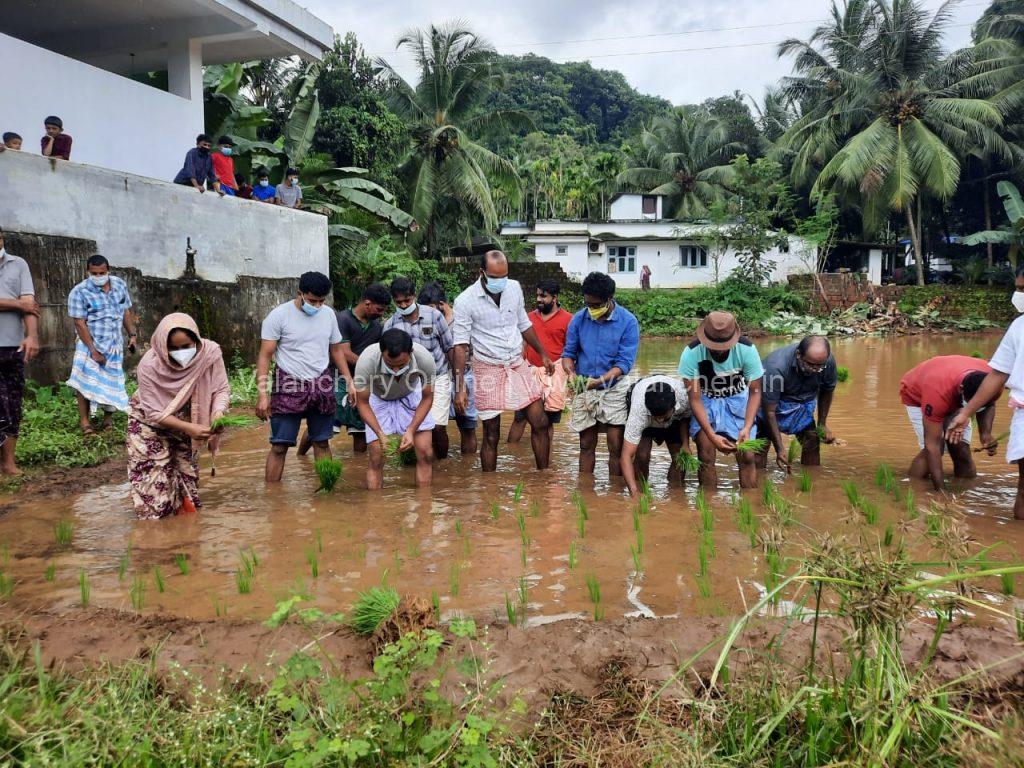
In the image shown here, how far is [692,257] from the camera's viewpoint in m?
36.7

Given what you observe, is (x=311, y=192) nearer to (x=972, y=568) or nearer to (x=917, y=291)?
(x=972, y=568)

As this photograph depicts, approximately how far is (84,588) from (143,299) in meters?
7.34

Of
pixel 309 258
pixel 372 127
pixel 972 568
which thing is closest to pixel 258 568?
pixel 972 568

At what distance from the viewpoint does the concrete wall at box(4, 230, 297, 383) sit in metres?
8.70

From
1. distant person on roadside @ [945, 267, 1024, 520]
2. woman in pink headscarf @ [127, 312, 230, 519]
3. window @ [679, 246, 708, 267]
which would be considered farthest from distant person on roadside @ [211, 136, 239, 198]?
window @ [679, 246, 708, 267]

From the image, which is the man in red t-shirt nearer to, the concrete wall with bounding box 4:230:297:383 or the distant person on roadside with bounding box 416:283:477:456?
the distant person on roadside with bounding box 416:283:477:456

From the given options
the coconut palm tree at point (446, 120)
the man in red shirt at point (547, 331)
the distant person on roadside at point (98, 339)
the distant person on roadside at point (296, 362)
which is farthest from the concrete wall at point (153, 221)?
the coconut palm tree at point (446, 120)

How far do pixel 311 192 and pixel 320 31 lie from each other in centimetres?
572

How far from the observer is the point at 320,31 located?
14.5 m

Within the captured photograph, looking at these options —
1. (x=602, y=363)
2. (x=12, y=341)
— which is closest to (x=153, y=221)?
(x=12, y=341)

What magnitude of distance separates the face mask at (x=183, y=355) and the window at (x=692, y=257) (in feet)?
109

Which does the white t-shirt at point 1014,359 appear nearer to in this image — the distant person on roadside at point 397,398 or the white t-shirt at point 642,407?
the white t-shirt at point 642,407

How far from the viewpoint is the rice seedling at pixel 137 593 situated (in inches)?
149

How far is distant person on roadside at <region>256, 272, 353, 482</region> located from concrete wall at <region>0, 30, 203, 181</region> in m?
5.67
